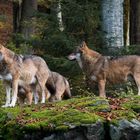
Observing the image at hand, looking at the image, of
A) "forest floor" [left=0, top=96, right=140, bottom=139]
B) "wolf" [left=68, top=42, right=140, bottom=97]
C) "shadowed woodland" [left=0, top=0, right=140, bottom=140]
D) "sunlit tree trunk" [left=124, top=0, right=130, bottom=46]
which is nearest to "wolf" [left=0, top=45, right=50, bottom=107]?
"shadowed woodland" [left=0, top=0, right=140, bottom=140]

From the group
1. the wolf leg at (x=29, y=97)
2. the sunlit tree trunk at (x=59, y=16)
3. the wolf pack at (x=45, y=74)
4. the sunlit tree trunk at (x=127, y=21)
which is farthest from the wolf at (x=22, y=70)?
the sunlit tree trunk at (x=127, y=21)

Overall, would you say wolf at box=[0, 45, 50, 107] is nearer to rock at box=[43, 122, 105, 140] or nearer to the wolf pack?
the wolf pack

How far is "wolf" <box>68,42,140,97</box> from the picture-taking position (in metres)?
14.1

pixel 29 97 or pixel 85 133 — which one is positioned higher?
pixel 29 97

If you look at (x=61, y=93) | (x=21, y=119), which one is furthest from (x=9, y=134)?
(x=61, y=93)

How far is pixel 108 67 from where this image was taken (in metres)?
14.2

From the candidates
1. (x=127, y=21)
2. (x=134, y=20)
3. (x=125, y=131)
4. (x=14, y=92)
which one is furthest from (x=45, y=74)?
(x=127, y=21)

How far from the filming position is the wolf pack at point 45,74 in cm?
1234

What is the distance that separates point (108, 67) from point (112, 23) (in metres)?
5.29

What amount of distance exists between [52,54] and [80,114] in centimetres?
874

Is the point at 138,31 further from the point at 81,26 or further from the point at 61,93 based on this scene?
the point at 61,93

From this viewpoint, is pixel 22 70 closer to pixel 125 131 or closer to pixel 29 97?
pixel 29 97

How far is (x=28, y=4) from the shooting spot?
1103 inches

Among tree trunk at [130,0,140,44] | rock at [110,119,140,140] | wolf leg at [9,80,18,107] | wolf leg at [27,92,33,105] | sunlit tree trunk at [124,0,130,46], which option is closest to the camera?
rock at [110,119,140,140]
